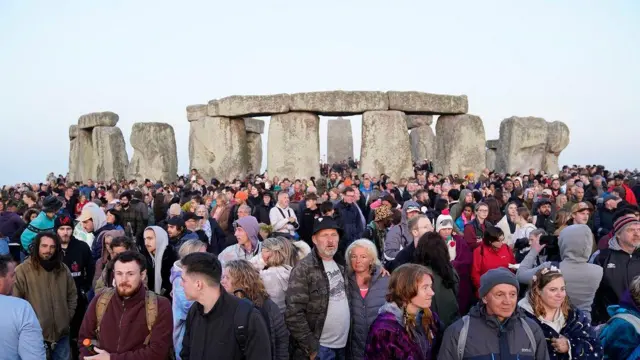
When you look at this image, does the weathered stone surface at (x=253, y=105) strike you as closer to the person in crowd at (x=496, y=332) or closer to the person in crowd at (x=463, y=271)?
the person in crowd at (x=463, y=271)

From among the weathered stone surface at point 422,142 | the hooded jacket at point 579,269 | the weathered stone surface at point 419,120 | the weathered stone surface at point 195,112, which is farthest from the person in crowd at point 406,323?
the weathered stone surface at point 419,120

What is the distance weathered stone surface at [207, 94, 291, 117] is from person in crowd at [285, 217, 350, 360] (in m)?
12.9

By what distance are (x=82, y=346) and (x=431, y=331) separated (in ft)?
6.61

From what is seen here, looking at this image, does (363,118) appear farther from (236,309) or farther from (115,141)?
(236,309)

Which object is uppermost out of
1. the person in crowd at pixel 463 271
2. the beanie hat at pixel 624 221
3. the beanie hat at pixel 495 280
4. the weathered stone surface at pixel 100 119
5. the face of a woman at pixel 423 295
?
the weathered stone surface at pixel 100 119

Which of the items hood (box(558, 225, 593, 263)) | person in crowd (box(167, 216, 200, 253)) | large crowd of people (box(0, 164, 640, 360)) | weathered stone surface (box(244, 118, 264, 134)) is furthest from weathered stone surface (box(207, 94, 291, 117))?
hood (box(558, 225, 593, 263))

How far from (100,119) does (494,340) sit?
1958 cm

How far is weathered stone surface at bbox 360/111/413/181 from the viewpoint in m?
16.5

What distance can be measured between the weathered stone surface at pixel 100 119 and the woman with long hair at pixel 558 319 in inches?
757

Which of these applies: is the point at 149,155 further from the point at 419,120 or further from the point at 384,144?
the point at 419,120

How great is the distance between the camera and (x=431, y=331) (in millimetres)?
3473

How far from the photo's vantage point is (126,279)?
3.46 meters

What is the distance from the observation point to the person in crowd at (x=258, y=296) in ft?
11.9

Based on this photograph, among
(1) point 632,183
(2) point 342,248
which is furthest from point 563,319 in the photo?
(1) point 632,183
